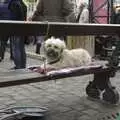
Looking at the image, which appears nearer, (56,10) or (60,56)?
(60,56)

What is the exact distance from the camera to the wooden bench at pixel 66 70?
12.6 ft

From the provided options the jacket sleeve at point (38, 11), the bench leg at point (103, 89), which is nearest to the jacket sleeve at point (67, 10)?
the jacket sleeve at point (38, 11)

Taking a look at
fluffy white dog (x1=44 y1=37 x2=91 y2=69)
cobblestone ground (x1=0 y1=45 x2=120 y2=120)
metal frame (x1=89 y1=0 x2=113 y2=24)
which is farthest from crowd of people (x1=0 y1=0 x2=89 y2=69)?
metal frame (x1=89 y1=0 x2=113 y2=24)

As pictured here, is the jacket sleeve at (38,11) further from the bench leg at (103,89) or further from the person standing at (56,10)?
the bench leg at (103,89)

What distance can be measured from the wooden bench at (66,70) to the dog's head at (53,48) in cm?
43

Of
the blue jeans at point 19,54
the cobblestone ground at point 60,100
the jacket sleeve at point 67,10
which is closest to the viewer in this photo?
the cobblestone ground at point 60,100

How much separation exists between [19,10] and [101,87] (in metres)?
3.80

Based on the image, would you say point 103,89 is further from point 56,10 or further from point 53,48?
point 56,10

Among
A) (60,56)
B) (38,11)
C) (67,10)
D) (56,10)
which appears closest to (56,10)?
(56,10)

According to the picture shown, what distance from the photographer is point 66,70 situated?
4750 millimetres

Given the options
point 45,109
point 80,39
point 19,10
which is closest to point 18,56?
point 19,10

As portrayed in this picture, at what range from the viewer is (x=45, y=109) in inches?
192

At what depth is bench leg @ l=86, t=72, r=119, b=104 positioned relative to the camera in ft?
17.9

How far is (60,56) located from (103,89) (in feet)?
2.88
